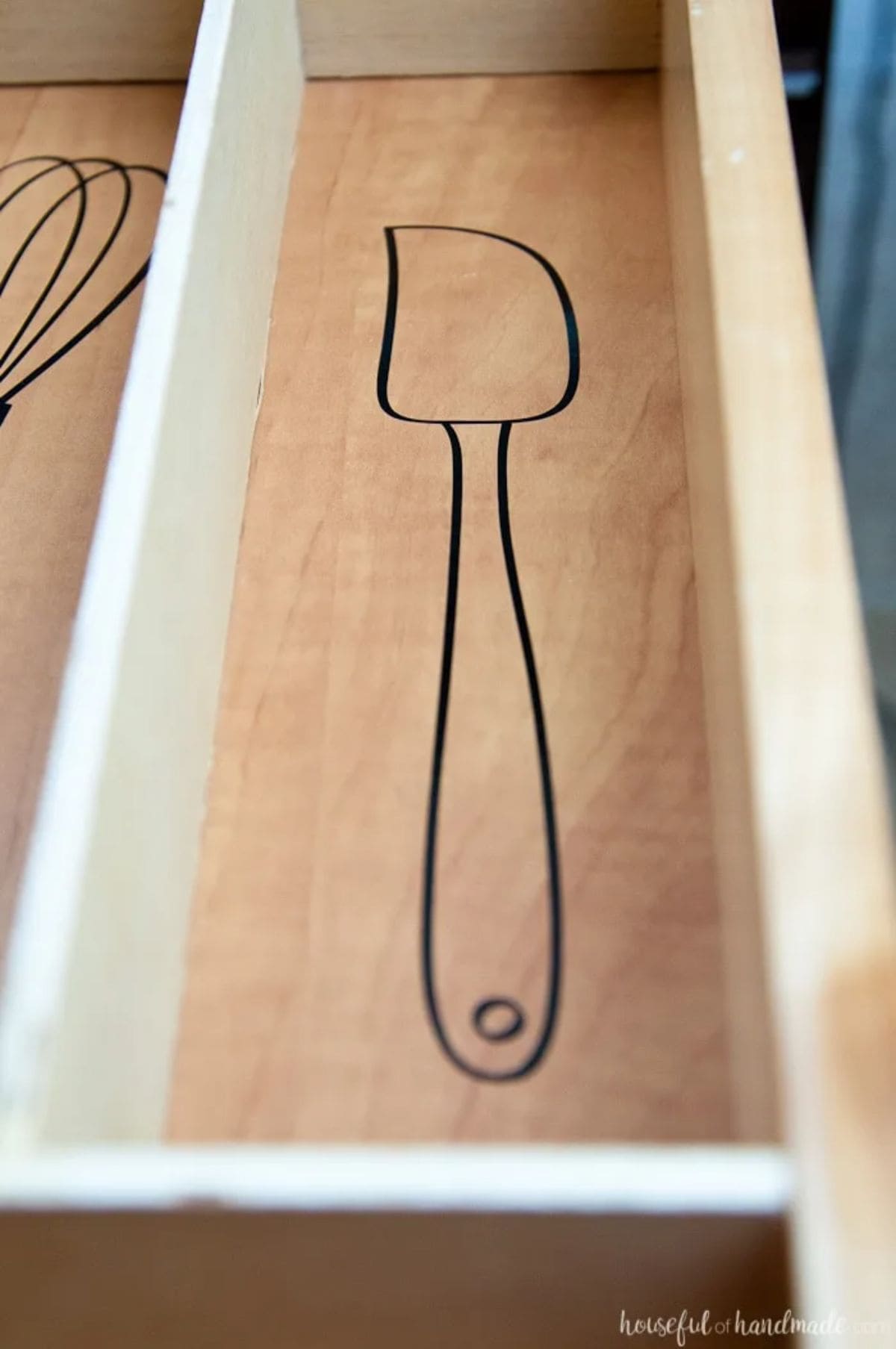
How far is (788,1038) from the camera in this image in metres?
0.45

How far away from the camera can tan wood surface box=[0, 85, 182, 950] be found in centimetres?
71

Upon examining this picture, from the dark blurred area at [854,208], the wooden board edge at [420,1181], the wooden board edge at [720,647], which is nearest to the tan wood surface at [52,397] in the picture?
the wooden board edge at [420,1181]

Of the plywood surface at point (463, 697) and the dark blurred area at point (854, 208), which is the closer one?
the plywood surface at point (463, 697)

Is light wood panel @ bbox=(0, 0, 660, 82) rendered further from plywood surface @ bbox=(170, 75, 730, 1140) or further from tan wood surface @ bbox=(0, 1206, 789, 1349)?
tan wood surface @ bbox=(0, 1206, 789, 1349)

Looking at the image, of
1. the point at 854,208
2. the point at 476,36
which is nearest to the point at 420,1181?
the point at 476,36

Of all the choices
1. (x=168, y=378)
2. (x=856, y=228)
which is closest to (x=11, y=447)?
(x=168, y=378)

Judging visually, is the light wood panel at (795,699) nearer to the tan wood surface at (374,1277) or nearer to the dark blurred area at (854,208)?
the tan wood surface at (374,1277)

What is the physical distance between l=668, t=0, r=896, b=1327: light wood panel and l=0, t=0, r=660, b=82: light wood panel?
26cm

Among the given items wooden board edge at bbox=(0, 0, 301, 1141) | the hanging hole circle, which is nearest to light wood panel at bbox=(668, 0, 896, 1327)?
the hanging hole circle

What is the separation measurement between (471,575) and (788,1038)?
0.33 m

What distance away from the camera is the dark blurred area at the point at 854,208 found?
3.51ft

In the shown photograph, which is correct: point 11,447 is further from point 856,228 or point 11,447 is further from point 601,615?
point 856,228

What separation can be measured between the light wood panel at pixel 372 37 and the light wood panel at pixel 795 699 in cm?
26

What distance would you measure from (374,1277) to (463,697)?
27 centimetres
